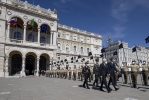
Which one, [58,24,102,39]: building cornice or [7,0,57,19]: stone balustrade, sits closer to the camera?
[7,0,57,19]: stone balustrade

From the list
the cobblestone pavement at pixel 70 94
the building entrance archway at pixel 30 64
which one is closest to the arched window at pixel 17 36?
the building entrance archway at pixel 30 64

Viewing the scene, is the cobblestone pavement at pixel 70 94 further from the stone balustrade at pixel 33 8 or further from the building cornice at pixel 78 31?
the building cornice at pixel 78 31

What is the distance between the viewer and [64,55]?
4475cm

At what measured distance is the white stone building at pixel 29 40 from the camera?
30709 millimetres

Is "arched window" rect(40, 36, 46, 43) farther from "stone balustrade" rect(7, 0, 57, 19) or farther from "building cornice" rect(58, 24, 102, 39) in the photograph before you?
"building cornice" rect(58, 24, 102, 39)

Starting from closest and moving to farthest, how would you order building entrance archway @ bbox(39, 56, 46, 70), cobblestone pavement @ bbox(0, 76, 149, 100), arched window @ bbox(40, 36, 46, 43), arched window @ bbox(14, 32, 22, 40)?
cobblestone pavement @ bbox(0, 76, 149, 100) → arched window @ bbox(14, 32, 22, 40) → building entrance archway @ bbox(39, 56, 46, 70) → arched window @ bbox(40, 36, 46, 43)

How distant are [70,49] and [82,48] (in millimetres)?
5467

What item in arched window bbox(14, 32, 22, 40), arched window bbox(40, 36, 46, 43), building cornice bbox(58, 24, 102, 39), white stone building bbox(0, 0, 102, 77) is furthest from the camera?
building cornice bbox(58, 24, 102, 39)

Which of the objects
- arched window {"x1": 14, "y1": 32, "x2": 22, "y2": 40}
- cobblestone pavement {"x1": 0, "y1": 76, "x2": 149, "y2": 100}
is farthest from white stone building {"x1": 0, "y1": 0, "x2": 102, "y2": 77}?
cobblestone pavement {"x1": 0, "y1": 76, "x2": 149, "y2": 100}

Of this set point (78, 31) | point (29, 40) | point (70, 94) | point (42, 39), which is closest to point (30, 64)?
point (29, 40)

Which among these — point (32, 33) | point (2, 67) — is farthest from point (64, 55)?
point (2, 67)

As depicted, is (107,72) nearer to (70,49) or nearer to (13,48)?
(13,48)

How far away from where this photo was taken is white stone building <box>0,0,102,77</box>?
30.7m

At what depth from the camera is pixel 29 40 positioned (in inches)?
1485
